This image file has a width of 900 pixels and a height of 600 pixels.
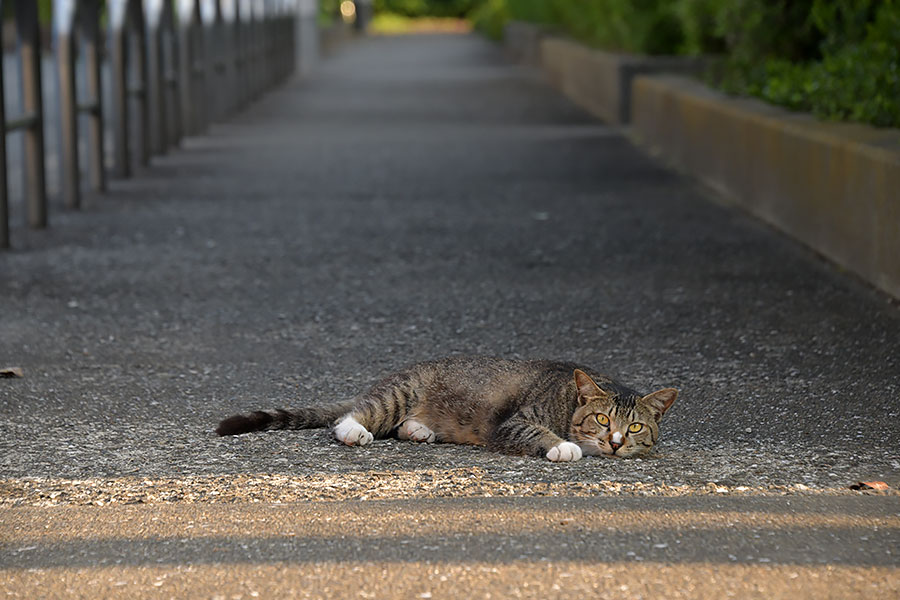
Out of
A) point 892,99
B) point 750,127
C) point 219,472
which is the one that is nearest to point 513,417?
point 219,472

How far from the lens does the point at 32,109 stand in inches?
421

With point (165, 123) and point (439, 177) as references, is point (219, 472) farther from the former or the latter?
point (165, 123)

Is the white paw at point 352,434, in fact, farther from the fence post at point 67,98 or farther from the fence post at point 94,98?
the fence post at point 94,98

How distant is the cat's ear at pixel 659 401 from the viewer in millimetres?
5203

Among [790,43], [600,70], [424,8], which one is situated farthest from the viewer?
[424,8]

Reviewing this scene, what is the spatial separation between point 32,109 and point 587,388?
674 centimetres

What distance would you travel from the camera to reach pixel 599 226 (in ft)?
36.2

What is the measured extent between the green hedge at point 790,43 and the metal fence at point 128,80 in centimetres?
569

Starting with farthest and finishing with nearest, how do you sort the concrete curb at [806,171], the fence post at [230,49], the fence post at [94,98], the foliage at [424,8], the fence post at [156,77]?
the foliage at [424,8]
the fence post at [230,49]
the fence post at [156,77]
the fence post at [94,98]
the concrete curb at [806,171]

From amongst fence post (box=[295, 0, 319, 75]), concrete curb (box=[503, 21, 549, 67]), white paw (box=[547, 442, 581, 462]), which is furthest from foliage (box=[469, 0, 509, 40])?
white paw (box=[547, 442, 581, 462])

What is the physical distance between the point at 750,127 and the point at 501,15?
38059 mm

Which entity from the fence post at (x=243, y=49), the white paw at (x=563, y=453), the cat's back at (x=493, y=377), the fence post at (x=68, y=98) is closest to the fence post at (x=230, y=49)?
the fence post at (x=243, y=49)

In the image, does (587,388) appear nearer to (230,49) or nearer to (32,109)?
(32,109)

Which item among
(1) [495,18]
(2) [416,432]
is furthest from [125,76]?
(1) [495,18]
